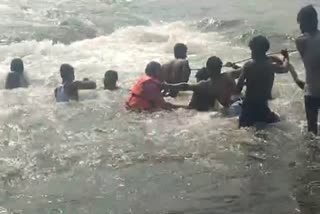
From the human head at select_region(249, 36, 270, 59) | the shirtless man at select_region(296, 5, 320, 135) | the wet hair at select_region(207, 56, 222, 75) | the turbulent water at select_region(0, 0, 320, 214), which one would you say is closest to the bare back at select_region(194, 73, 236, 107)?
the wet hair at select_region(207, 56, 222, 75)

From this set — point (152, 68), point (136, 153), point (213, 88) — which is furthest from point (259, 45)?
point (152, 68)

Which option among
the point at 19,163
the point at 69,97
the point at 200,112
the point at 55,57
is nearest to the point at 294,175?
the point at 200,112

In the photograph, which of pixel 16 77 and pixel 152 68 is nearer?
pixel 152 68

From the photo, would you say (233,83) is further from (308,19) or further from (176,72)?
(308,19)

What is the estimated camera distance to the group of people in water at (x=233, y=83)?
25.1 ft

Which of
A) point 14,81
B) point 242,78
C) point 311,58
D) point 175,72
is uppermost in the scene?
point 311,58

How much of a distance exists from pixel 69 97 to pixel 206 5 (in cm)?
1207

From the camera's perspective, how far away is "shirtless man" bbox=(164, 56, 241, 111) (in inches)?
354

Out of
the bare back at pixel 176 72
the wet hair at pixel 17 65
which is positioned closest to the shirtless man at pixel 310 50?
the bare back at pixel 176 72

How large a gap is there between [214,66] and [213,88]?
0.34 m

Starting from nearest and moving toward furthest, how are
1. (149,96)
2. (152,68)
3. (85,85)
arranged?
(149,96) < (152,68) < (85,85)

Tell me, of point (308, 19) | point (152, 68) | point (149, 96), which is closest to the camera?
point (308, 19)

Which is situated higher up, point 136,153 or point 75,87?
point 75,87

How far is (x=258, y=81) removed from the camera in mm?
8188
